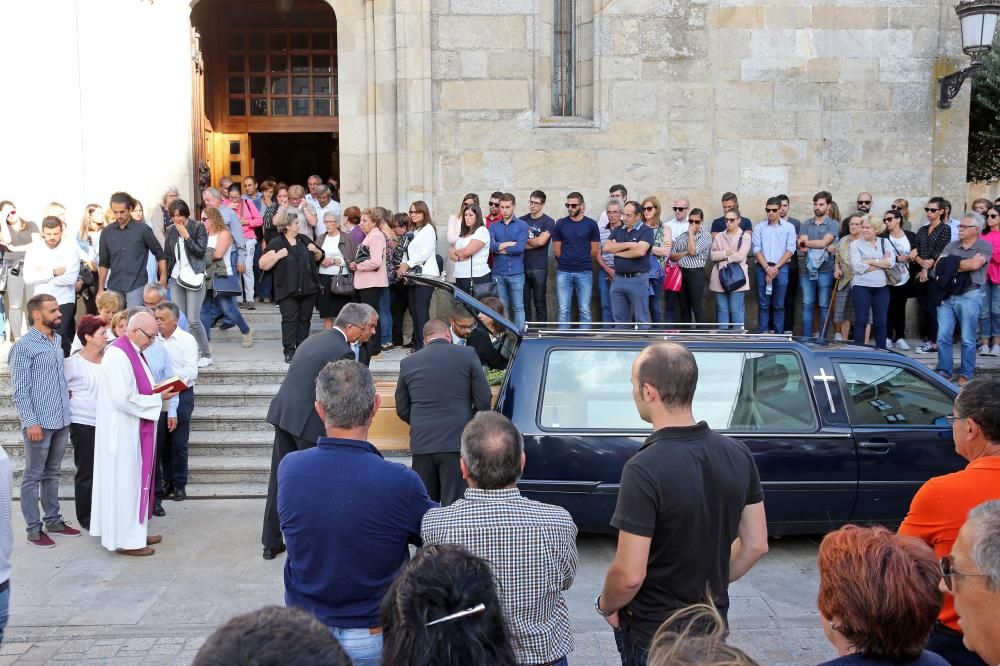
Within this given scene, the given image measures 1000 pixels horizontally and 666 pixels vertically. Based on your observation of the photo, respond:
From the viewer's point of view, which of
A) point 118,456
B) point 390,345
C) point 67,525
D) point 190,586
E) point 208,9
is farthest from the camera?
point 208,9

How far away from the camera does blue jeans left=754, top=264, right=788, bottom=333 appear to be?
11.6m

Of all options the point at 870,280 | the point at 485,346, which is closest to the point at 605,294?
the point at 870,280

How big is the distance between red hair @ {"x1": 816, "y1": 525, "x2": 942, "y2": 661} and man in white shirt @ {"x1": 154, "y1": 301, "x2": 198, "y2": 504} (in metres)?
6.34

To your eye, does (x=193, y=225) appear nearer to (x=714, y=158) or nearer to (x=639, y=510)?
(x=714, y=158)

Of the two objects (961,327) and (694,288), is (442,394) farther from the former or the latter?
(961,327)

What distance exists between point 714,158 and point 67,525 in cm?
917

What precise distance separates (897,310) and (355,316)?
8270 millimetres

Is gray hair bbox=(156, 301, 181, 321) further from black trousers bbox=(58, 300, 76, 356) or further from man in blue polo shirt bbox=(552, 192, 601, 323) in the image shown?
man in blue polo shirt bbox=(552, 192, 601, 323)

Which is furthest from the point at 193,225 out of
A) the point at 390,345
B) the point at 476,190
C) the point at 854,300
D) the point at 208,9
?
the point at 854,300

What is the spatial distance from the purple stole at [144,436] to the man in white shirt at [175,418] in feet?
2.43

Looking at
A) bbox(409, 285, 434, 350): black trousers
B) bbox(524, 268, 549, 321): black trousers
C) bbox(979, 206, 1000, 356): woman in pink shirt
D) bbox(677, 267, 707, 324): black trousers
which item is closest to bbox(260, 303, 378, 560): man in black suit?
bbox(409, 285, 434, 350): black trousers

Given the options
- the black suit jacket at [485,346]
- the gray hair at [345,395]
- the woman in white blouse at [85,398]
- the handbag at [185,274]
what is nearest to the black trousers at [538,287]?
the handbag at [185,274]

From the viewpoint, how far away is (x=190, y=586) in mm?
6242

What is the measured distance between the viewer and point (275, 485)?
257 inches
